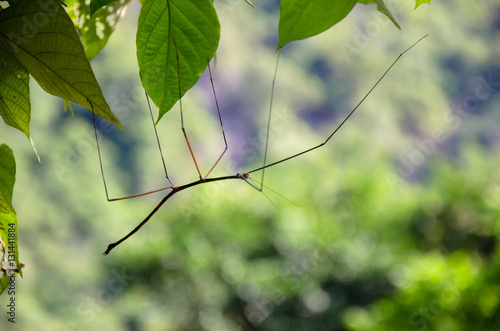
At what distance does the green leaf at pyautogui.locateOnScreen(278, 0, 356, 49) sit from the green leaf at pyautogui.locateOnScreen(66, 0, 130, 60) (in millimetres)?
142

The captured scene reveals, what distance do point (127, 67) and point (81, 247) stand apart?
2271 millimetres

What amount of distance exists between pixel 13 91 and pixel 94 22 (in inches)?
3.4

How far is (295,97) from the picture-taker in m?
6.23

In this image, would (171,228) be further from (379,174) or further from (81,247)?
(81,247)

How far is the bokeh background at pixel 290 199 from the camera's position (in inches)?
101

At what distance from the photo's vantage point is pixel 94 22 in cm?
29

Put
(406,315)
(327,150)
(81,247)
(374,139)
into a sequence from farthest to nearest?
(374,139)
(327,150)
(81,247)
(406,315)

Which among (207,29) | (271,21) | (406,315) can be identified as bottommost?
(271,21)

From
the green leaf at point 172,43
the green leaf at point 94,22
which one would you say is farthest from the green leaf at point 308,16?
the green leaf at point 94,22

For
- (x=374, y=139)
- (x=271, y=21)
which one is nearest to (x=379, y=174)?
(x=374, y=139)

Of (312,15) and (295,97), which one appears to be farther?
(295,97)
